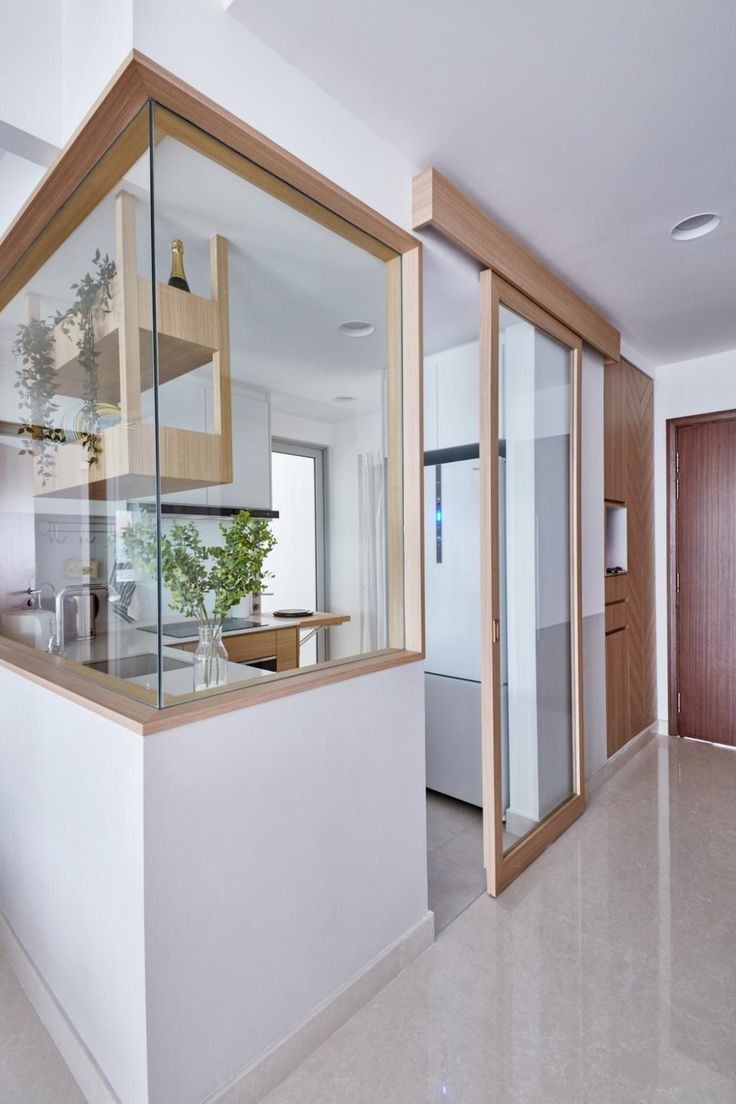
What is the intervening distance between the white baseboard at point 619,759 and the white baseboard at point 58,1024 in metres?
2.37

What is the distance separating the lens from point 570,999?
5.70ft

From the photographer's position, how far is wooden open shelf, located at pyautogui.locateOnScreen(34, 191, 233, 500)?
1.30 meters

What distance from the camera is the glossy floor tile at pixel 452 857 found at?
219 cm

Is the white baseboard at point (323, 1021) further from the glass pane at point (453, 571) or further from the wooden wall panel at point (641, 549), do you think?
the wooden wall panel at point (641, 549)

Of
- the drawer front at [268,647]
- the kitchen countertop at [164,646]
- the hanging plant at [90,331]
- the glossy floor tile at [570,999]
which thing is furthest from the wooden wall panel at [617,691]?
the hanging plant at [90,331]

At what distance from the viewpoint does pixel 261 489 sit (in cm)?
153

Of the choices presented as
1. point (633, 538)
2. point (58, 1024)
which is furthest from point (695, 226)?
point (58, 1024)

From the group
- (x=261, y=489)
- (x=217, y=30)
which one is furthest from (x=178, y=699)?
(x=217, y=30)

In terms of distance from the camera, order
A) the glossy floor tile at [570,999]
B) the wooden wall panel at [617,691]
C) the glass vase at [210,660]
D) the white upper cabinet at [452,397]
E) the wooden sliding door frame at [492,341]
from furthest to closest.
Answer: the wooden wall panel at [617,691] → the white upper cabinet at [452,397] → the wooden sliding door frame at [492,341] → the glossy floor tile at [570,999] → the glass vase at [210,660]

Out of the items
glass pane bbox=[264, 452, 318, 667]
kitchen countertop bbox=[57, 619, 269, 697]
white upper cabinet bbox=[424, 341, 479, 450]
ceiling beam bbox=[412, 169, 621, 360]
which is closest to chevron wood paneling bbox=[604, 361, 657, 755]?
ceiling beam bbox=[412, 169, 621, 360]

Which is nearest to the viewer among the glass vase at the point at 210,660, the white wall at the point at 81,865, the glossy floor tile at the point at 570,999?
the white wall at the point at 81,865

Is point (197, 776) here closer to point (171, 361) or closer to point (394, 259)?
point (171, 361)

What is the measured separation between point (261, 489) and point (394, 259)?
948 millimetres

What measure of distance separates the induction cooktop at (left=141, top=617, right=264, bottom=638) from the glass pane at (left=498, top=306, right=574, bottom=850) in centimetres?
133
